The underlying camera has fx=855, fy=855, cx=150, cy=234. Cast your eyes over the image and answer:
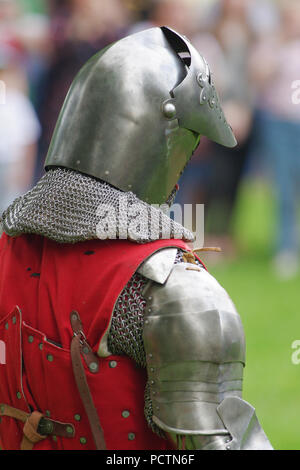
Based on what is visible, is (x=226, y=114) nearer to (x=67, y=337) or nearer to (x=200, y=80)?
(x=200, y=80)

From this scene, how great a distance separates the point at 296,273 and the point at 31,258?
24.6 ft

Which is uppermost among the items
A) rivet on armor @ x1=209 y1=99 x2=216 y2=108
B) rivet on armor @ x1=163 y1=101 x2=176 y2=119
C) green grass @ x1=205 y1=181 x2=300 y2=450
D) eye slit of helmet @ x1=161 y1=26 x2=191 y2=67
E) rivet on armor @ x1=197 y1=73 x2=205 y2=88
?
eye slit of helmet @ x1=161 y1=26 x2=191 y2=67

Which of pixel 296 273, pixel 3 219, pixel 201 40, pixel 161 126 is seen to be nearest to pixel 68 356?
pixel 3 219

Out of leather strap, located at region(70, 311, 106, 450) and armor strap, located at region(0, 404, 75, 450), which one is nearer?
leather strap, located at region(70, 311, 106, 450)

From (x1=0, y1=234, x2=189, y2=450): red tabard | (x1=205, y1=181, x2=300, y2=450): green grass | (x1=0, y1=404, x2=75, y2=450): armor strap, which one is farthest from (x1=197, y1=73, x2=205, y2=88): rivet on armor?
(x1=205, y1=181, x2=300, y2=450): green grass

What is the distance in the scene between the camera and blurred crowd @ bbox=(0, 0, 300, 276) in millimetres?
9828

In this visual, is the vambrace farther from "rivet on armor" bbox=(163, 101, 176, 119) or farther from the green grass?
the green grass

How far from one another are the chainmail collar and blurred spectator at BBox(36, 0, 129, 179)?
6.61 meters

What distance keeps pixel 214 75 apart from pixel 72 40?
1851 mm

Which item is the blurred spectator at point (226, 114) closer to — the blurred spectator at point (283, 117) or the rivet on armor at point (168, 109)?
the blurred spectator at point (283, 117)

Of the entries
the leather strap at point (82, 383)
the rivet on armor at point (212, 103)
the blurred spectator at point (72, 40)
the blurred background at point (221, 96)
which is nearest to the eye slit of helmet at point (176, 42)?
the rivet on armor at point (212, 103)

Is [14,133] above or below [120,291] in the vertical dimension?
above

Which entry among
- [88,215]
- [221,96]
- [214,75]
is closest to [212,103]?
[88,215]

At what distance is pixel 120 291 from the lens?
9.05ft
